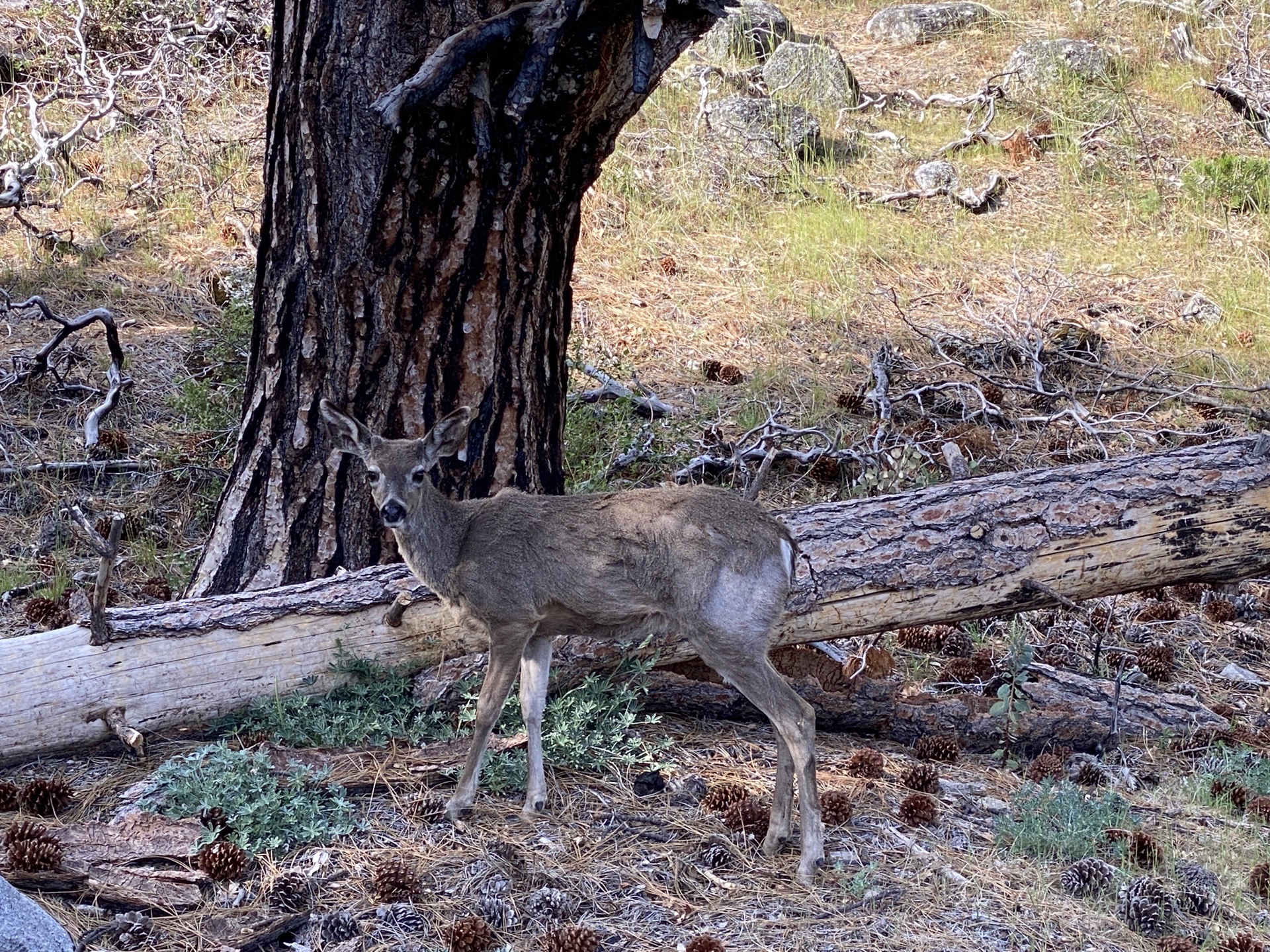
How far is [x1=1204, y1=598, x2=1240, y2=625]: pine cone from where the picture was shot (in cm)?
672

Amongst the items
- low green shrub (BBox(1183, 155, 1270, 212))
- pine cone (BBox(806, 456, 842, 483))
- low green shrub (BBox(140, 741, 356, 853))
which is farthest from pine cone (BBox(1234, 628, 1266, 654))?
Answer: low green shrub (BBox(1183, 155, 1270, 212))

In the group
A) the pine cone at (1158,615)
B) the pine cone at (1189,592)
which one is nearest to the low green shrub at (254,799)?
the pine cone at (1158,615)

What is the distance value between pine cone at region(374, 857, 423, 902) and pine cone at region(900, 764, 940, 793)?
196 cm

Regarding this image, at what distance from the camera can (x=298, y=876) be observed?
411 centimetres

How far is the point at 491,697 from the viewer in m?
4.62

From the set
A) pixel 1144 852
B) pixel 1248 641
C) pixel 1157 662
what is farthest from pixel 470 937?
pixel 1248 641

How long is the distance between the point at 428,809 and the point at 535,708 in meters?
0.54

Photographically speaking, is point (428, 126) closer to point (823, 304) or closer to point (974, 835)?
point (974, 835)

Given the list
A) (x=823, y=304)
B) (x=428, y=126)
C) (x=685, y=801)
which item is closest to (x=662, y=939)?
(x=685, y=801)

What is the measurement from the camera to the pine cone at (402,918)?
13.0 ft

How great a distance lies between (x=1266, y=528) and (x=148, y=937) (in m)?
4.63

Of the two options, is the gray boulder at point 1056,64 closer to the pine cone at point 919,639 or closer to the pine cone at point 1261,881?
the pine cone at point 919,639

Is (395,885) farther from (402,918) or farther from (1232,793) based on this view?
(1232,793)

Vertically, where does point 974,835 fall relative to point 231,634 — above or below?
below
